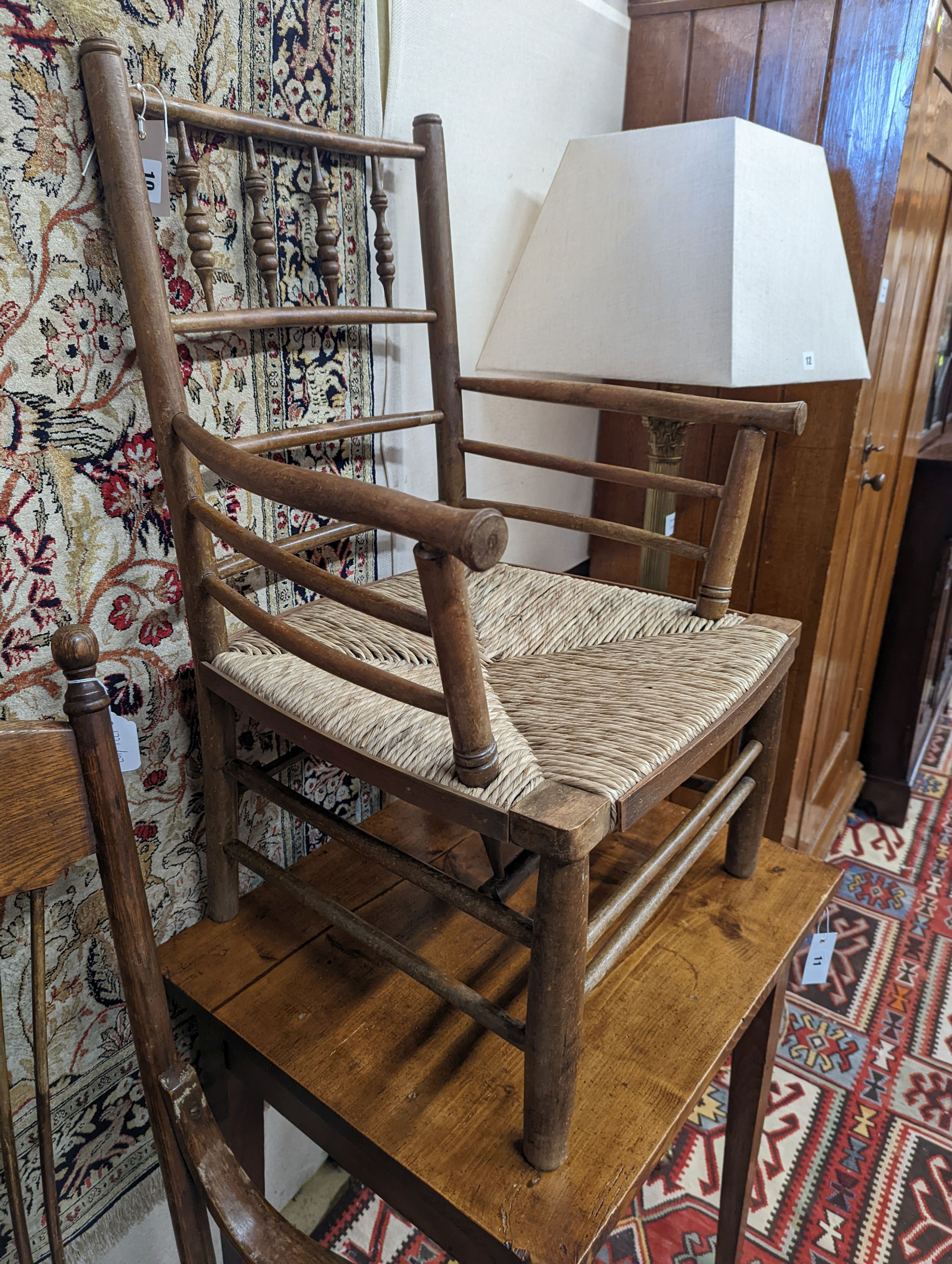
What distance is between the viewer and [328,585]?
0.57m

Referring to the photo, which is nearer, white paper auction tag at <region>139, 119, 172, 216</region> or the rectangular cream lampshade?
white paper auction tag at <region>139, 119, 172, 216</region>

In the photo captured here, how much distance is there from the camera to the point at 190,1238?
1.94ft

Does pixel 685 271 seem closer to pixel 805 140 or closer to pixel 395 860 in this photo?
pixel 805 140

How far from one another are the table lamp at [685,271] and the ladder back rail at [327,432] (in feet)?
0.56

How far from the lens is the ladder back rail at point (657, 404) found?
821 mm

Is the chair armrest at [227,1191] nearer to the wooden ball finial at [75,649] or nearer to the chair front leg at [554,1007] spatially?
the chair front leg at [554,1007]

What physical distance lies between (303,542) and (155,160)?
37 centimetres

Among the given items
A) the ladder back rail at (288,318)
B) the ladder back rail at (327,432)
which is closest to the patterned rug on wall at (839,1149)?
the ladder back rail at (327,432)

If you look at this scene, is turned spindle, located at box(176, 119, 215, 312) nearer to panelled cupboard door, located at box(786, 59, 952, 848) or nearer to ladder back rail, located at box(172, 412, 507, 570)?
ladder back rail, located at box(172, 412, 507, 570)

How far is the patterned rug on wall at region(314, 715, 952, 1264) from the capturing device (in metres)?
1.07

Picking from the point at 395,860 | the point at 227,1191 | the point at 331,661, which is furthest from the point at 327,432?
the point at 227,1191

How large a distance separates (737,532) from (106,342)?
630 mm

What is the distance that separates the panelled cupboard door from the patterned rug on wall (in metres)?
0.28

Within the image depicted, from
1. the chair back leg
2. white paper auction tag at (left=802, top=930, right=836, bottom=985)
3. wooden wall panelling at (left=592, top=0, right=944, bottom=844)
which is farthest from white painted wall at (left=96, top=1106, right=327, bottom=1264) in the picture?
wooden wall panelling at (left=592, top=0, right=944, bottom=844)
